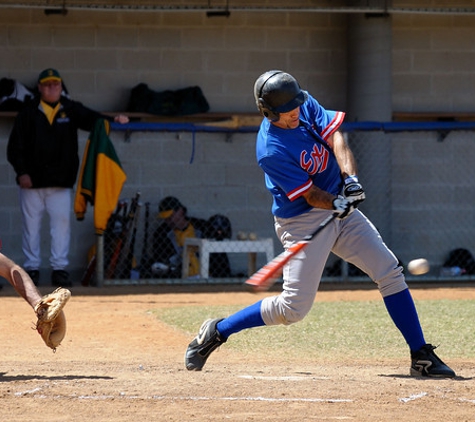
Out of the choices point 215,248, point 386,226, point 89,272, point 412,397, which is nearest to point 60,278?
point 89,272

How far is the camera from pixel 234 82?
1405 centimetres

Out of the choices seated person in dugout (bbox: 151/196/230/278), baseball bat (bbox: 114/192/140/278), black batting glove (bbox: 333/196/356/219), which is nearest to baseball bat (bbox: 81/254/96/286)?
baseball bat (bbox: 114/192/140/278)

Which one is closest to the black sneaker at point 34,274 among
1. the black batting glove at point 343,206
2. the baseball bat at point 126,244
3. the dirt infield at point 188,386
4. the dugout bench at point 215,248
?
the baseball bat at point 126,244

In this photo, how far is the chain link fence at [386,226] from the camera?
12.9 metres

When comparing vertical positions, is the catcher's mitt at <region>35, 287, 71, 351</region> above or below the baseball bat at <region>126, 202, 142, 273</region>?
above

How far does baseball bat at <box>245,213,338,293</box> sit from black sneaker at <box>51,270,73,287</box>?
6520 mm

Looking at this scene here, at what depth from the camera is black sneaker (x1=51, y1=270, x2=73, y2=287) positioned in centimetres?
1226

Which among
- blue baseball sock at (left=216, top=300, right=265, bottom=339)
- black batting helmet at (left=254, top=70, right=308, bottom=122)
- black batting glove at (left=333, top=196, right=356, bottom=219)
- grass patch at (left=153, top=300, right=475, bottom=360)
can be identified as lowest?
grass patch at (left=153, top=300, right=475, bottom=360)

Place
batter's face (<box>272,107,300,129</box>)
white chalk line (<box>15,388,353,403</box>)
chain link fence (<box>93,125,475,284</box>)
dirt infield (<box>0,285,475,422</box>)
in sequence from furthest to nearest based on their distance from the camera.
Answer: chain link fence (<box>93,125,475,284</box>) → batter's face (<box>272,107,300,129</box>) → white chalk line (<box>15,388,353,403</box>) → dirt infield (<box>0,285,475,422</box>)

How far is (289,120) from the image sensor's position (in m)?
6.11

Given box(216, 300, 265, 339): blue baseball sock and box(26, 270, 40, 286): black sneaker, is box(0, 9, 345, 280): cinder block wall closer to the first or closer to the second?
box(26, 270, 40, 286): black sneaker

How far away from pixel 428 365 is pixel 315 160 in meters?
1.40

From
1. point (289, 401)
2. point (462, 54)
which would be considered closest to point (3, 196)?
point (462, 54)

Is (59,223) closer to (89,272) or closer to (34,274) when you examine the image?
(34,274)
